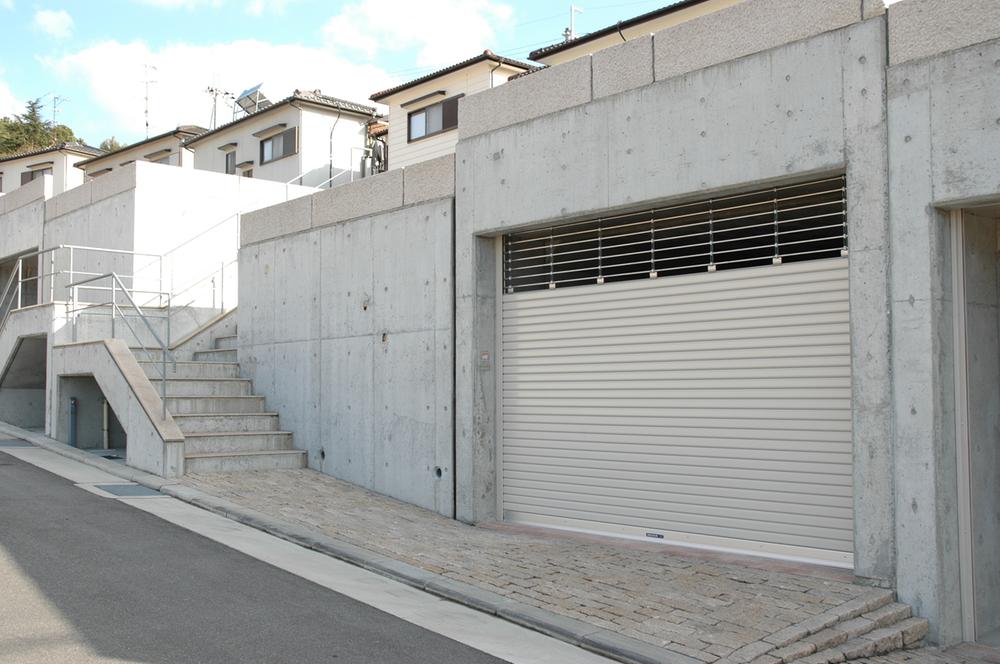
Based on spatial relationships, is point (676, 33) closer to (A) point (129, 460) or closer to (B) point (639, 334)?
(B) point (639, 334)

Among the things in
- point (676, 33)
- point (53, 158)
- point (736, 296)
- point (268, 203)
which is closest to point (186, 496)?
point (736, 296)

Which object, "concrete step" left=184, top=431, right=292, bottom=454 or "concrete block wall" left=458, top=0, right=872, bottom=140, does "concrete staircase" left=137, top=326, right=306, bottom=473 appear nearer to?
"concrete step" left=184, top=431, right=292, bottom=454

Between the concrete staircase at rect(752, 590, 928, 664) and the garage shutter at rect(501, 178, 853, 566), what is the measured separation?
97cm

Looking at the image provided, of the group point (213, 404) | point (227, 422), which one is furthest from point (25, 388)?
point (227, 422)

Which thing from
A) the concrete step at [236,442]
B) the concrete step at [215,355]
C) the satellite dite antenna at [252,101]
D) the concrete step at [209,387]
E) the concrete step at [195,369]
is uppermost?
the satellite dite antenna at [252,101]

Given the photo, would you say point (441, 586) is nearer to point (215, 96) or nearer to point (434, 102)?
point (434, 102)

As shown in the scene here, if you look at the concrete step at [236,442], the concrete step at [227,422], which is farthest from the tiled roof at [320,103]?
the concrete step at [236,442]

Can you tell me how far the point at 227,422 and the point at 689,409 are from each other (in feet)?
22.9

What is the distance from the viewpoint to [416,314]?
37.6 feet

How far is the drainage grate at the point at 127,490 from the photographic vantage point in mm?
10758

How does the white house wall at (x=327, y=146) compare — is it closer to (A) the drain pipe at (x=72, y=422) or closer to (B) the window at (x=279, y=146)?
(B) the window at (x=279, y=146)

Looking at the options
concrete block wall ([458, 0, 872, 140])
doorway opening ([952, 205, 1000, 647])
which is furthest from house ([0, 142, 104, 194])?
doorway opening ([952, 205, 1000, 647])

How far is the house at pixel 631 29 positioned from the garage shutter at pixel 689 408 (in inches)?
430

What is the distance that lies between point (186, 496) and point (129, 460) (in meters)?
2.38
